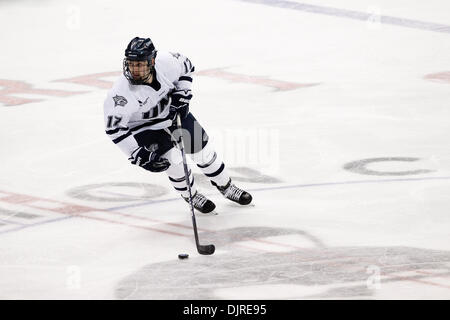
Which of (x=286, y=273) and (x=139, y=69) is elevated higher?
(x=139, y=69)

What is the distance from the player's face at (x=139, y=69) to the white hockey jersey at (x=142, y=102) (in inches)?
4.7

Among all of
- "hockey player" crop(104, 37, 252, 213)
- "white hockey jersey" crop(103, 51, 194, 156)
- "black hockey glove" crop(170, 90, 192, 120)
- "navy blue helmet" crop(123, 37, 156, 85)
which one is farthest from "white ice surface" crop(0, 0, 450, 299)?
"navy blue helmet" crop(123, 37, 156, 85)

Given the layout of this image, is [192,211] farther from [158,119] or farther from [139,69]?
[139,69]

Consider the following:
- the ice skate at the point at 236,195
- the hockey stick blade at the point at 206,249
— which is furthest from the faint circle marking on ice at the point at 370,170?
the hockey stick blade at the point at 206,249

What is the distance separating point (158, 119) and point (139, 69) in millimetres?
515

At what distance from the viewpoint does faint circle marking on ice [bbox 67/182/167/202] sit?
870 cm

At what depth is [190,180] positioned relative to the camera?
810cm

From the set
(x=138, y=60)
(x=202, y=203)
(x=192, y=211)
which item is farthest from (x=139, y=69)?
(x=202, y=203)

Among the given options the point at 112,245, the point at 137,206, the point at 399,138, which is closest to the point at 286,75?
the point at 399,138

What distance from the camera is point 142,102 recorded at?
7.68 m

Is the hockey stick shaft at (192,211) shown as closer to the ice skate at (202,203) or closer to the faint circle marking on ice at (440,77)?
the ice skate at (202,203)

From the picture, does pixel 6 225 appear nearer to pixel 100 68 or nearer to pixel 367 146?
pixel 367 146

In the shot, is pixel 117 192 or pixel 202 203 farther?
pixel 117 192

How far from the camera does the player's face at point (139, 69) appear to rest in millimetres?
7461
